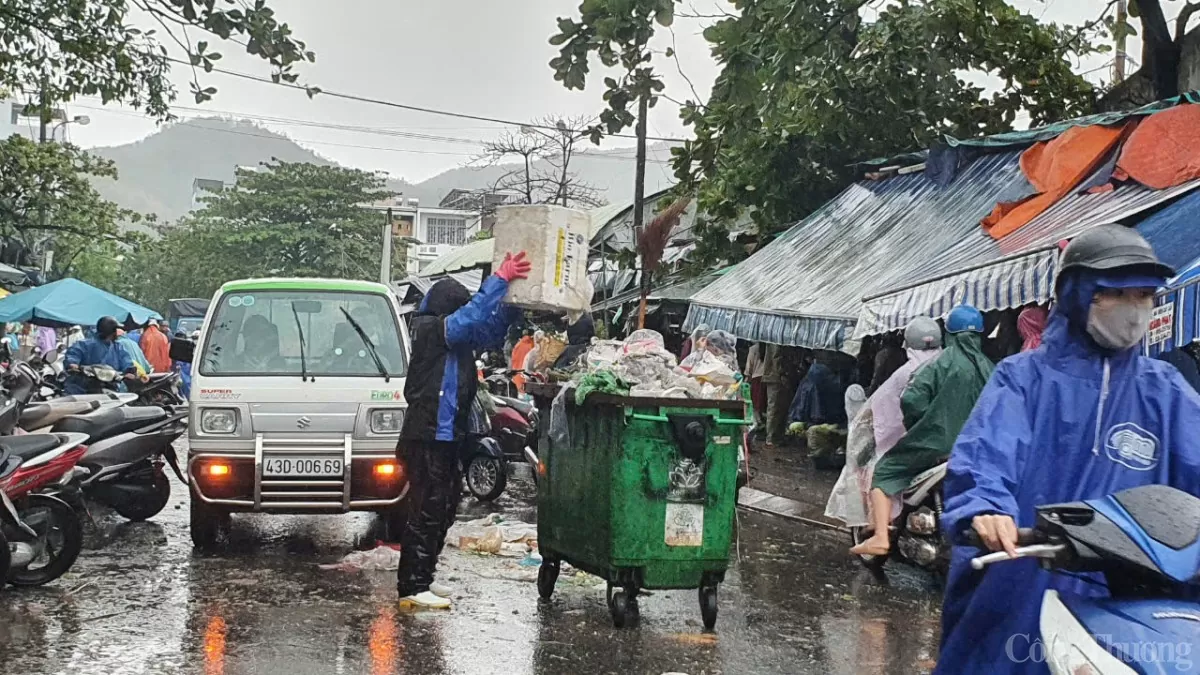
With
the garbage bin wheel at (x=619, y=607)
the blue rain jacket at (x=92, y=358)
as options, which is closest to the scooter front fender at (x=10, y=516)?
the garbage bin wheel at (x=619, y=607)

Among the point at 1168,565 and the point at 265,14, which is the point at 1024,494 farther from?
the point at 265,14

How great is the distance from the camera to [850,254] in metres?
14.4

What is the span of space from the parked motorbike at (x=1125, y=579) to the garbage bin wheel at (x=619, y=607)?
13.3 ft

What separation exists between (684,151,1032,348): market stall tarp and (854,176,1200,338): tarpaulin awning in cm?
24

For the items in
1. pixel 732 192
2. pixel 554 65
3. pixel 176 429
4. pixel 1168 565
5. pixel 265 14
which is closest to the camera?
pixel 1168 565

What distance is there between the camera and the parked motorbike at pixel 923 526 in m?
7.68

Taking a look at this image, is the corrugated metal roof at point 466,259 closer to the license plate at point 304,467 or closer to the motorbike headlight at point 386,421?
the motorbike headlight at point 386,421

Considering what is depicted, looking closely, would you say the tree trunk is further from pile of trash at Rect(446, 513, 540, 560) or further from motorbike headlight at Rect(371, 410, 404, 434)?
motorbike headlight at Rect(371, 410, 404, 434)

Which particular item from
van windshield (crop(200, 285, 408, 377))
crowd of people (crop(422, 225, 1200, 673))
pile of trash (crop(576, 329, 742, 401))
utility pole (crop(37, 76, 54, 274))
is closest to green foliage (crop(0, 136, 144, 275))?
utility pole (crop(37, 76, 54, 274))

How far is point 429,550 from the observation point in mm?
6891

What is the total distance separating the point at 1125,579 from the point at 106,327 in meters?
13.5

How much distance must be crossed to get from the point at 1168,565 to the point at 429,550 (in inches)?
195

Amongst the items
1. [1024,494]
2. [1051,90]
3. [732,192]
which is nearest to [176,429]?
[1024,494]

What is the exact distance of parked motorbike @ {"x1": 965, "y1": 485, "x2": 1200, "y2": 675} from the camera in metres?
2.41
